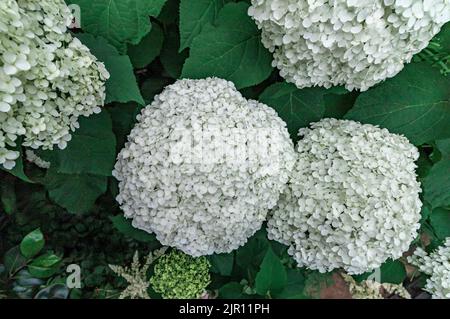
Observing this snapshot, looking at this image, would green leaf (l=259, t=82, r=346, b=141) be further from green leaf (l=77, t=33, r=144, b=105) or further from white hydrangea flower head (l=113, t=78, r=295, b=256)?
green leaf (l=77, t=33, r=144, b=105)

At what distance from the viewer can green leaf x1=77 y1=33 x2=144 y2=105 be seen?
4.25ft

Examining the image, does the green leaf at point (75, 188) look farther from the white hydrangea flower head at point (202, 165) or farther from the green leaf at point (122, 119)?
the white hydrangea flower head at point (202, 165)

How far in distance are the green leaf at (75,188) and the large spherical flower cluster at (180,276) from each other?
303 millimetres

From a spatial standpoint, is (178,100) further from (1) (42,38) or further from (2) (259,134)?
(1) (42,38)

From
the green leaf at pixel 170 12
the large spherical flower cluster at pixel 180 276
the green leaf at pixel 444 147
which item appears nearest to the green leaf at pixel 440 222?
the green leaf at pixel 444 147

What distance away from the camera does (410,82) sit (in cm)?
153

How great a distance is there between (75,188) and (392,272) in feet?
3.62

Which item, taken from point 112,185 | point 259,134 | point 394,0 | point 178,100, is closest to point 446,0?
point 394,0

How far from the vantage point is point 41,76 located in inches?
41.2

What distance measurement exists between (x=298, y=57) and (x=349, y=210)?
42 cm

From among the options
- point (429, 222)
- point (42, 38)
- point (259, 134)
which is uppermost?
point (42, 38)

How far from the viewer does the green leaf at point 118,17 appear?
1303mm

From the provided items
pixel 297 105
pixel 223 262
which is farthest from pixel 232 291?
pixel 297 105

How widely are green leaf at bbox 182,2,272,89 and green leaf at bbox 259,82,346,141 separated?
0.33 feet
